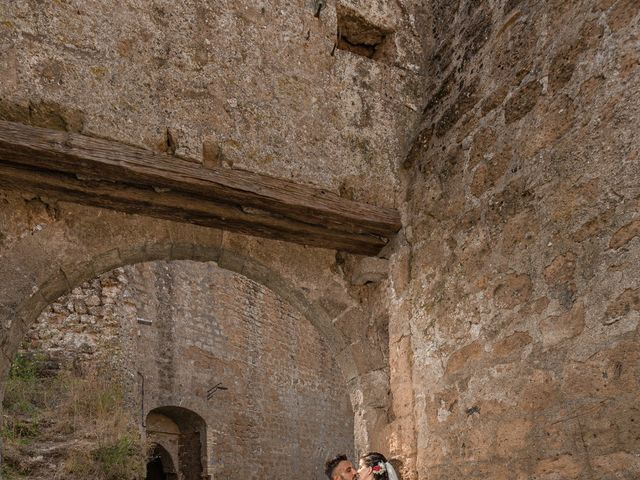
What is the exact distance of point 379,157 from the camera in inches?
166

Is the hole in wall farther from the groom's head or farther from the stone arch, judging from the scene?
the groom's head

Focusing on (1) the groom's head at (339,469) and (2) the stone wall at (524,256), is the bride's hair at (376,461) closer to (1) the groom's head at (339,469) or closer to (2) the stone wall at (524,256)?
(2) the stone wall at (524,256)

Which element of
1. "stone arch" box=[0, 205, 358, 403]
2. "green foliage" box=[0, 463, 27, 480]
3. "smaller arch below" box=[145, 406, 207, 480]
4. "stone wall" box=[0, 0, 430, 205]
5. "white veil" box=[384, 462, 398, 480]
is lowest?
"white veil" box=[384, 462, 398, 480]

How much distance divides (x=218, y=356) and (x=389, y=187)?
265 inches

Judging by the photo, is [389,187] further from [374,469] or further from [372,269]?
[374,469]

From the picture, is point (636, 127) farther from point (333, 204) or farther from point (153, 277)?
point (153, 277)

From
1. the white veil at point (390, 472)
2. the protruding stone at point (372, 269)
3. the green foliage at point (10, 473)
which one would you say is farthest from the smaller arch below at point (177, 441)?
the white veil at point (390, 472)

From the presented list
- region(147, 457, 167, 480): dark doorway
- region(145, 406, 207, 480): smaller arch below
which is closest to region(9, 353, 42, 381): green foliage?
region(145, 406, 207, 480): smaller arch below

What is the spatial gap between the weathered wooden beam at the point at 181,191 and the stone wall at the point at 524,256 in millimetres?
422

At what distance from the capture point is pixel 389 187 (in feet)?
13.8

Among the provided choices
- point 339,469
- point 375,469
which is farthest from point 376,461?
point 339,469

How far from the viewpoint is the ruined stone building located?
2.96 meters

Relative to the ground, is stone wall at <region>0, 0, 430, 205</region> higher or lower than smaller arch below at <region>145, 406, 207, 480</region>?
higher

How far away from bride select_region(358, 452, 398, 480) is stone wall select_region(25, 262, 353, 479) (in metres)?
4.66
